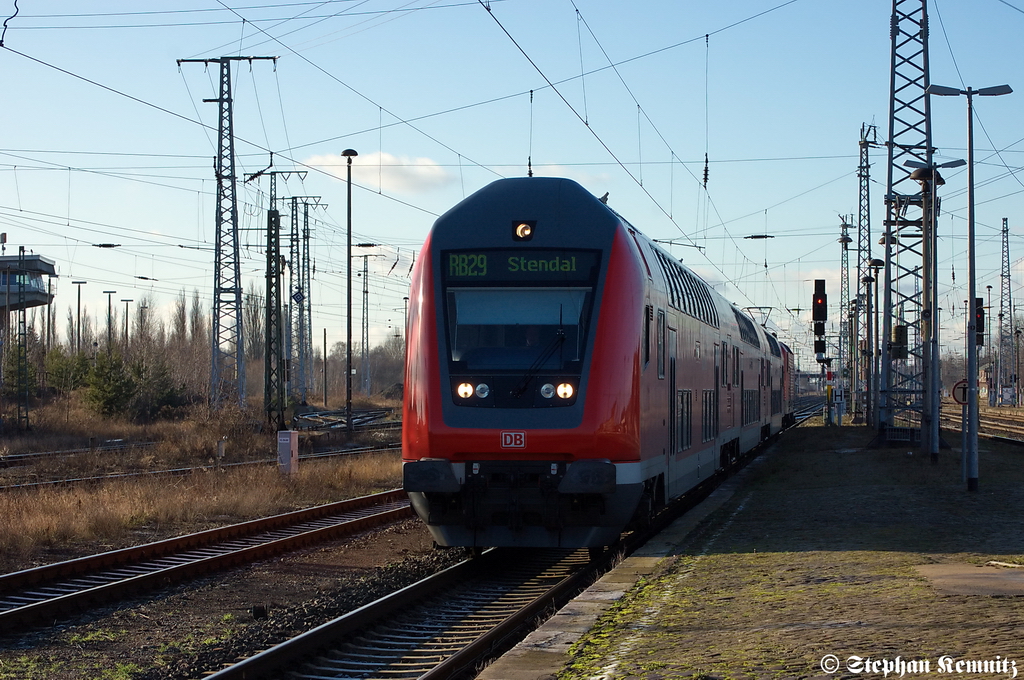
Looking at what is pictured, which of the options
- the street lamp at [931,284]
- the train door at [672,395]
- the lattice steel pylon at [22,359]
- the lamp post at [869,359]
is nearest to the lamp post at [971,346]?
the street lamp at [931,284]

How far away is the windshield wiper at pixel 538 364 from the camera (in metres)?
11.5

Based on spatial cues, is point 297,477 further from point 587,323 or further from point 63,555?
point 587,323

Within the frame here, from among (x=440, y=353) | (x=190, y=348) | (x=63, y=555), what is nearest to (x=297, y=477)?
(x=63, y=555)

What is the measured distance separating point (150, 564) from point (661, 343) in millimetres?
6673

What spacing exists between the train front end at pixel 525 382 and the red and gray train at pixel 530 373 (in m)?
0.01

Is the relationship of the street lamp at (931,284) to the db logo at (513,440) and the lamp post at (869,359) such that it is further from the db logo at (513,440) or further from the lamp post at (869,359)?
the lamp post at (869,359)

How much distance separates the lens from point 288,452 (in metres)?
23.1

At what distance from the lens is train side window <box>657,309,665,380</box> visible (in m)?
13.4

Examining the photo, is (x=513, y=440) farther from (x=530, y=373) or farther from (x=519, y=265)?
(x=519, y=265)

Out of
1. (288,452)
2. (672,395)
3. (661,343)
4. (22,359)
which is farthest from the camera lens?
(22,359)

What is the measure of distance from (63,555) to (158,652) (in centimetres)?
583

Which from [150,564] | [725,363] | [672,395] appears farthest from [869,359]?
[150,564]

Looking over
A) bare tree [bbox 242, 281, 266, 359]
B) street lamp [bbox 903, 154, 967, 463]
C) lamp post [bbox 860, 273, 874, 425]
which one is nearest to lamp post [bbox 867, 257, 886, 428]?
lamp post [bbox 860, 273, 874, 425]

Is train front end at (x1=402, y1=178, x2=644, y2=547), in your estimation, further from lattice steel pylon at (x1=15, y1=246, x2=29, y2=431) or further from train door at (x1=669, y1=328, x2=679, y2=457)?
lattice steel pylon at (x1=15, y1=246, x2=29, y2=431)
